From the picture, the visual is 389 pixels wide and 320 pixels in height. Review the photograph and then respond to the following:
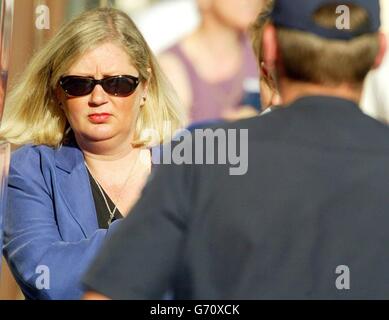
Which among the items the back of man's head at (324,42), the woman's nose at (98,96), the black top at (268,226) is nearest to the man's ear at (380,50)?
A: the back of man's head at (324,42)

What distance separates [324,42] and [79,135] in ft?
4.84

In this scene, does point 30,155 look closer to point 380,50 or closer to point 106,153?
point 106,153

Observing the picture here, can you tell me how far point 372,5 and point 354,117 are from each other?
0.23m

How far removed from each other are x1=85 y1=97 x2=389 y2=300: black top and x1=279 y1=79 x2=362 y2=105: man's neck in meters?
0.03

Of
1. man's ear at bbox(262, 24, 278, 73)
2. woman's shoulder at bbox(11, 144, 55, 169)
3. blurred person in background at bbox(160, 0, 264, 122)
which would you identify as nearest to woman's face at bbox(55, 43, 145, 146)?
woman's shoulder at bbox(11, 144, 55, 169)

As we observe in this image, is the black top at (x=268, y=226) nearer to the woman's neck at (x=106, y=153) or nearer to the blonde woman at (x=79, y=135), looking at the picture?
the blonde woman at (x=79, y=135)

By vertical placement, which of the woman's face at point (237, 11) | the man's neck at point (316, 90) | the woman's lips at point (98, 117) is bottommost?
the woman's lips at point (98, 117)

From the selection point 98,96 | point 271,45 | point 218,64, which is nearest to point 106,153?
point 98,96

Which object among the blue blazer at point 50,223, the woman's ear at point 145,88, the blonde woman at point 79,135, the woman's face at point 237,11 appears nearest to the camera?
the blue blazer at point 50,223

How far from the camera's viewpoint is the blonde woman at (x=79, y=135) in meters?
3.30

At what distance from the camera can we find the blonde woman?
3305mm

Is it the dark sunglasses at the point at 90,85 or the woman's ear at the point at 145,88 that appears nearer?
the dark sunglasses at the point at 90,85

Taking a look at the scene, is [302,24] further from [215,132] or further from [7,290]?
[7,290]

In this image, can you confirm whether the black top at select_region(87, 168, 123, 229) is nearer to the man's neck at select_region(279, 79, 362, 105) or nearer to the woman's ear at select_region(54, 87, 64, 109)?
the woman's ear at select_region(54, 87, 64, 109)
